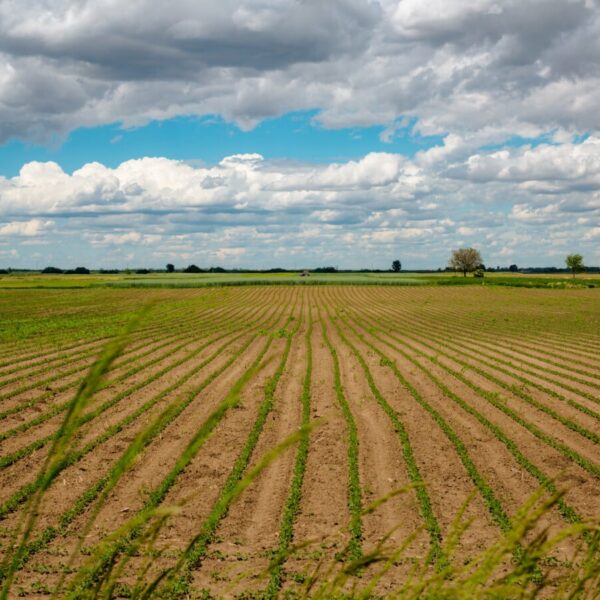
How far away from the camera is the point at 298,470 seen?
10.3 meters

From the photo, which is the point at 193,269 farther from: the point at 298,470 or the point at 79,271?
the point at 298,470

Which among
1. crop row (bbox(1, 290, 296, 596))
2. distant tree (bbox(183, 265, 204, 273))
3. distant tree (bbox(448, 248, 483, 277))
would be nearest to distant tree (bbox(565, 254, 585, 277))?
distant tree (bbox(448, 248, 483, 277))

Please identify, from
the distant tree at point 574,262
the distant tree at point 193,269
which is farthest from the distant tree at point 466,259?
the distant tree at point 193,269

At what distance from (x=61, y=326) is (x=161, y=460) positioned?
26.2 meters

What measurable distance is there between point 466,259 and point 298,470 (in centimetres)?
12918

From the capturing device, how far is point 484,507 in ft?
29.5

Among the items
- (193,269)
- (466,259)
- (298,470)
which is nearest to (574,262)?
(466,259)

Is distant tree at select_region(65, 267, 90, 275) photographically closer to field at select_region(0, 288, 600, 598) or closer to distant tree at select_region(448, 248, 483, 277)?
distant tree at select_region(448, 248, 483, 277)

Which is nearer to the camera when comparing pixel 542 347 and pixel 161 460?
pixel 161 460

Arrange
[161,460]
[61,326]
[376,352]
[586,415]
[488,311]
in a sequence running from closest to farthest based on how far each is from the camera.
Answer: [161,460], [586,415], [376,352], [61,326], [488,311]

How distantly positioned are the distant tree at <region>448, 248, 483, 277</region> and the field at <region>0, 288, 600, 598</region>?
111295 mm

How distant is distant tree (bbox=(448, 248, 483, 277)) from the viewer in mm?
133500

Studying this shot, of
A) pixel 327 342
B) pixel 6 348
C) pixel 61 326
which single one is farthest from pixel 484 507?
pixel 61 326

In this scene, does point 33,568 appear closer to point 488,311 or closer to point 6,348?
point 6,348
